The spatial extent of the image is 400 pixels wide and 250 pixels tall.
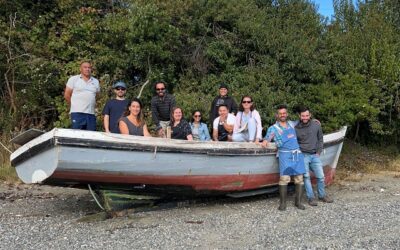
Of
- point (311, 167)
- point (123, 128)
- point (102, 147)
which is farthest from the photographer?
point (311, 167)

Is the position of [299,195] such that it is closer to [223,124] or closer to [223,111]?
[223,124]

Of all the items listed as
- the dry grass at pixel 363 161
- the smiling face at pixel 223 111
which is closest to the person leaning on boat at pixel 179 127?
the smiling face at pixel 223 111

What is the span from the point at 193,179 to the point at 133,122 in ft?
3.98

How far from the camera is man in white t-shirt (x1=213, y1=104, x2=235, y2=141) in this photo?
8.25 metres

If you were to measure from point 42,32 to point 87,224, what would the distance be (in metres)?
7.78

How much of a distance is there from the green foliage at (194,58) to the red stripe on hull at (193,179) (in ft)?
11.3

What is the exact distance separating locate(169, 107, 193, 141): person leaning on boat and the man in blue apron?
121 centimetres

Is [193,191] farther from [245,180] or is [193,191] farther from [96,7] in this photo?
[96,7]

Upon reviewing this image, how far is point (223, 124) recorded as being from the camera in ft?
27.2

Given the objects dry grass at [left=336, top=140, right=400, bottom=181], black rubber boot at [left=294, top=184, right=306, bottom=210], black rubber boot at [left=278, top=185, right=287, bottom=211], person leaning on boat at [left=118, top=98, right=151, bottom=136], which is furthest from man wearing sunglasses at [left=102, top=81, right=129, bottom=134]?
dry grass at [left=336, top=140, right=400, bottom=181]

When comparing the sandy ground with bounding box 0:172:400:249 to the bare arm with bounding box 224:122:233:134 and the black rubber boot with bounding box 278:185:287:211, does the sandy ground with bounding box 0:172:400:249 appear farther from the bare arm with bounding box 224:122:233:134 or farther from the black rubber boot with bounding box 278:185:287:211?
the bare arm with bounding box 224:122:233:134

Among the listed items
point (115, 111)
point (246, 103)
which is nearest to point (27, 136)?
point (115, 111)

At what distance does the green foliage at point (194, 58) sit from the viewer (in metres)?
11.9

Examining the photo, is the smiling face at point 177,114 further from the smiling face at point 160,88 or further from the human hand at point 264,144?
the human hand at point 264,144
